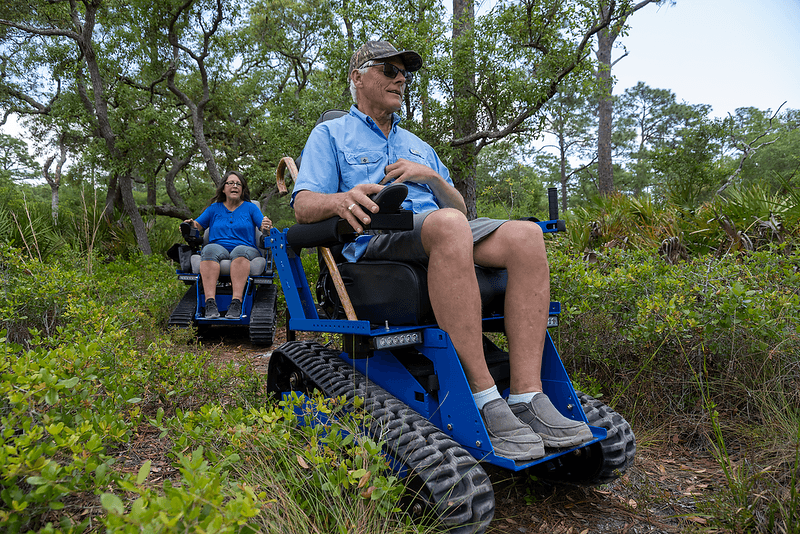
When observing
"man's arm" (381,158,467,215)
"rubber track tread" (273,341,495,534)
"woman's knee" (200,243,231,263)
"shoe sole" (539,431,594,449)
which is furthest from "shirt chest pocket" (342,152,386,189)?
"woman's knee" (200,243,231,263)

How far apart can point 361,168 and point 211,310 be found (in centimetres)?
332

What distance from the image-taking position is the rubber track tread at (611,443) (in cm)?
187

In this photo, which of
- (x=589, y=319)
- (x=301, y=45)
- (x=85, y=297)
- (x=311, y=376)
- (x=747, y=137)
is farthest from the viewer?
(x=747, y=137)

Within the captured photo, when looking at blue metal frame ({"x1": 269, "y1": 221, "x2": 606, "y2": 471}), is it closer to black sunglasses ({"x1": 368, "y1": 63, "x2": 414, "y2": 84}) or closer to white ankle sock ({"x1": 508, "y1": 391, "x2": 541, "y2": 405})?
white ankle sock ({"x1": 508, "y1": 391, "x2": 541, "y2": 405})

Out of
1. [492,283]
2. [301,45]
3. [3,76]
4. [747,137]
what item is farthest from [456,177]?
[747,137]

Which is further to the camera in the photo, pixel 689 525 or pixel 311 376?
pixel 311 376

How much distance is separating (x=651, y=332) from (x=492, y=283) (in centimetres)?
129

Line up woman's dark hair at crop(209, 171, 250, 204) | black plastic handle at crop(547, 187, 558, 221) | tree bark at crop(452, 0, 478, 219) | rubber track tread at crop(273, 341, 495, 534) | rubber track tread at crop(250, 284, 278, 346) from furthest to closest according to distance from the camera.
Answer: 1. tree bark at crop(452, 0, 478, 219)
2. woman's dark hair at crop(209, 171, 250, 204)
3. rubber track tread at crop(250, 284, 278, 346)
4. black plastic handle at crop(547, 187, 558, 221)
5. rubber track tread at crop(273, 341, 495, 534)

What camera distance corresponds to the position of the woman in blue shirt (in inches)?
203

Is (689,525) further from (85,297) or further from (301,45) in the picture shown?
(301,45)

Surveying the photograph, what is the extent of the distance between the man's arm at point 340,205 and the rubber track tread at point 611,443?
3.85 feet

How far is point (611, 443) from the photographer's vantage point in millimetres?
1868

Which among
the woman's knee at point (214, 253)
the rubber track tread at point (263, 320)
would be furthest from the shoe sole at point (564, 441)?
the woman's knee at point (214, 253)

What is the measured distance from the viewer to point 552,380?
2.00 metres
